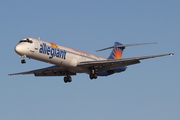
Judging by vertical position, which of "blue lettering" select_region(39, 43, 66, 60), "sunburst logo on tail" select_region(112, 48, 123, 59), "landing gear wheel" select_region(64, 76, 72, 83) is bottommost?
"landing gear wheel" select_region(64, 76, 72, 83)

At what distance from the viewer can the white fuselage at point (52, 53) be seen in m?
40.9

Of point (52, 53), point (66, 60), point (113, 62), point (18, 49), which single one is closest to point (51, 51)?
point (52, 53)

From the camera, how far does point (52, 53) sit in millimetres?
42500

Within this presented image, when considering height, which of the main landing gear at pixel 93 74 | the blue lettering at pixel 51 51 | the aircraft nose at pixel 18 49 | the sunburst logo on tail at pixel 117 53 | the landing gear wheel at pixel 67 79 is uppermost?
the sunburst logo on tail at pixel 117 53

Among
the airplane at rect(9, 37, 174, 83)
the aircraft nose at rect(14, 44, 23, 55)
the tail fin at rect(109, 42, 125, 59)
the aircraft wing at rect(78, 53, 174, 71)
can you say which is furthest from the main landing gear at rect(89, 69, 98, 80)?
the aircraft nose at rect(14, 44, 23, 55)

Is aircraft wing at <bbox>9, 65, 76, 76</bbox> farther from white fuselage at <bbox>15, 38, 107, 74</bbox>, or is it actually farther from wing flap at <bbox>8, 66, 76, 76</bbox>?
white fuselage at <bbox>15, 38, 107, 74</bbox>

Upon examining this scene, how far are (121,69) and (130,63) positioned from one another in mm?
6183

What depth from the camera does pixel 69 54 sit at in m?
44.5

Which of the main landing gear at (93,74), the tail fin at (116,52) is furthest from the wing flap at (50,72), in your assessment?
the tail fin at (116,52)

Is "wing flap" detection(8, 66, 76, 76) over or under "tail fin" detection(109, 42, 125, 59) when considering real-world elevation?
under

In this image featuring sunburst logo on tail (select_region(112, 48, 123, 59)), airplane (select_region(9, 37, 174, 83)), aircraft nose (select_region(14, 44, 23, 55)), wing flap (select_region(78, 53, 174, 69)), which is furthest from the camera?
sunburst logo on tail (select_region(112, 48, 123, 59))

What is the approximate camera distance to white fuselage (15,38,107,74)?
40875 millimetres

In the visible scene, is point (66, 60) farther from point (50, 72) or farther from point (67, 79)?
point (50, 72)

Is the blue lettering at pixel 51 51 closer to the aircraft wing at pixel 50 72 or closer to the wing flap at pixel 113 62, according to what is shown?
the wing flap at pixel 113 62
